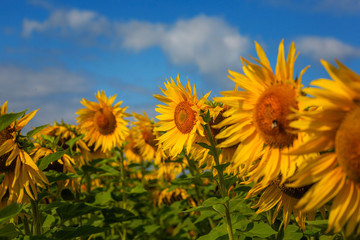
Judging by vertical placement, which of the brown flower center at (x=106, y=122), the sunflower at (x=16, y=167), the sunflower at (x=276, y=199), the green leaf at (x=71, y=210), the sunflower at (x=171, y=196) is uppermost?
the brown flower center at (x=106, y=122)

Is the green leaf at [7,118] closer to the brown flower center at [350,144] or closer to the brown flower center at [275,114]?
the brown flower center at [275,114]

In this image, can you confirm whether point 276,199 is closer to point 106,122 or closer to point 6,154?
point 6,154

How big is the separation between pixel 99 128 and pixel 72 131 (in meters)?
1.27

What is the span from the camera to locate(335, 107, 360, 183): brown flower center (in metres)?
1.93

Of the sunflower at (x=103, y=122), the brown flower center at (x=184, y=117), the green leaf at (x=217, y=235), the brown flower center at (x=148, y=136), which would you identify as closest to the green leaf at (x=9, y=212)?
the green leaf at (x=217, y=235)

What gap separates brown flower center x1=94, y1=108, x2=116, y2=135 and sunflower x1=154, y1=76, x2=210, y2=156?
134 inches

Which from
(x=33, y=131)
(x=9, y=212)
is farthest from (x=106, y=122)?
(x=9, y=212)

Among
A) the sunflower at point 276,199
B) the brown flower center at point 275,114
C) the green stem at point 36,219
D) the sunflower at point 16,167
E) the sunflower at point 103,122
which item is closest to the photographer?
the brown flower center at point 275,114

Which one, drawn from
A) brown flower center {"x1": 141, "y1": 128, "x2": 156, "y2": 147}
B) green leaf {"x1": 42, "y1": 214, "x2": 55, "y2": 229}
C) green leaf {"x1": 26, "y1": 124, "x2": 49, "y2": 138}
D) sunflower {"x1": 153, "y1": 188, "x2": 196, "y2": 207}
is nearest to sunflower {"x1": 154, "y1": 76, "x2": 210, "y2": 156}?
green leaf {"x1": 26, "y1": 124, "x2": 49, "y2": 138}

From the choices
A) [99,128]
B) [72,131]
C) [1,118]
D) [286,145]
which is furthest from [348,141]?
[99,128]

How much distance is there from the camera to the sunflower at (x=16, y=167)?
337cm

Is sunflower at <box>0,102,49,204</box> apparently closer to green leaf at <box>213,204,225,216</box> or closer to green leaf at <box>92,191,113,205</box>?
green leaf at <box>213,204,225,216</box>

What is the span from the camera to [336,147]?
203 centimetres

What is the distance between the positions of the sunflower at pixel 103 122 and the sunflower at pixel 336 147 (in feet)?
18.7
